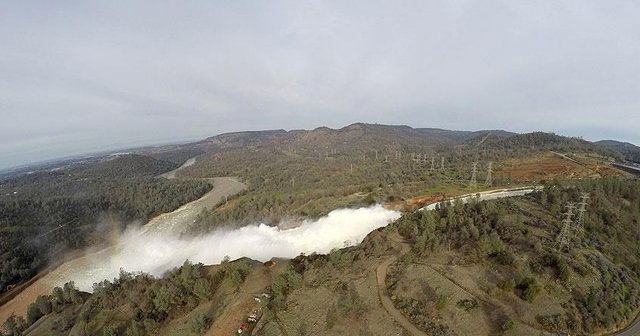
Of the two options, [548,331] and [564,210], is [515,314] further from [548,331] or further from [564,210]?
[564,210]

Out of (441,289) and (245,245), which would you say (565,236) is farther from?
(245,245)

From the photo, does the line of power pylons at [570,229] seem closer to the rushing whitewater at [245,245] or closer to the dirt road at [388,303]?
the dirt road at [388,303]

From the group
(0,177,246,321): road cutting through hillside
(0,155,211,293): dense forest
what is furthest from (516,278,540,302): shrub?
(0,155,211,293): dense forest

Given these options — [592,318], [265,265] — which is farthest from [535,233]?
[265,265]

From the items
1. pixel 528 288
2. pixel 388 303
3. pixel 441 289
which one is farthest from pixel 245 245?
pixel 528 288

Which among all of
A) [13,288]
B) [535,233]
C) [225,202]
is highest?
[535,233]

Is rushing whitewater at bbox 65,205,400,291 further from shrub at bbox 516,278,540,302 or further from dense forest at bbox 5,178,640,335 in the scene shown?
shrub at bbox 516,278,540,302
